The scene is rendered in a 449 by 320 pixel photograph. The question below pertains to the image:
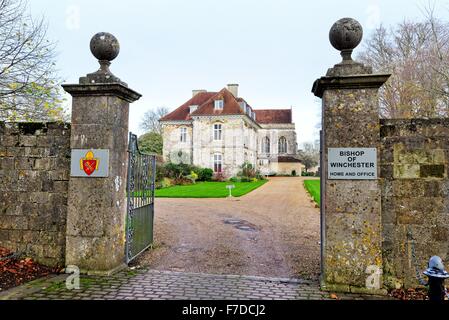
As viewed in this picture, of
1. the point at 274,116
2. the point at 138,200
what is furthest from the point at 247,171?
the point at 138,200

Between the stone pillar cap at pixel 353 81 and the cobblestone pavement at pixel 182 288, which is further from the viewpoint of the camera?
the stone pillar cap at pixel 353 81

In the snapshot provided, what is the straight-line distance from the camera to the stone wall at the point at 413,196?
14.6 ft

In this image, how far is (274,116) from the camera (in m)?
56.1

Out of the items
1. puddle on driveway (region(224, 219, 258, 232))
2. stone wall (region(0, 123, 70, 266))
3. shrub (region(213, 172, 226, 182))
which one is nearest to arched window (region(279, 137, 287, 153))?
shrub (region(213, 172, 226, 182))

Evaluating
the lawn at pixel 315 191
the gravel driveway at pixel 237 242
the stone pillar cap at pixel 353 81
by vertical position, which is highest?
the stone pillar cap at pixel 353 81

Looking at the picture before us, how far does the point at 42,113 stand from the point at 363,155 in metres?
7.49

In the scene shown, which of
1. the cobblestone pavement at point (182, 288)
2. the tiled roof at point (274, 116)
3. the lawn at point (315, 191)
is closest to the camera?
the cobblestone pavement at point (182, 288)

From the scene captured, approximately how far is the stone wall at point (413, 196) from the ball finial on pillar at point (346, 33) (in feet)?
4.04

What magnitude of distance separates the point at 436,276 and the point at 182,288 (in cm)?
296

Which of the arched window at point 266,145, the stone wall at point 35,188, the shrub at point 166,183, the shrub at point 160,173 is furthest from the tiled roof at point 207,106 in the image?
the stone wall at point 35,188

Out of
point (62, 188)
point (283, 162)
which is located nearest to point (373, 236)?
point (62, 188)

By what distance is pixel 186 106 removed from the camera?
3994cm

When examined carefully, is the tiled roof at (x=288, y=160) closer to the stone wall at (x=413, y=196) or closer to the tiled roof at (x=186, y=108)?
the tiled roof at (x=186, y=108)
